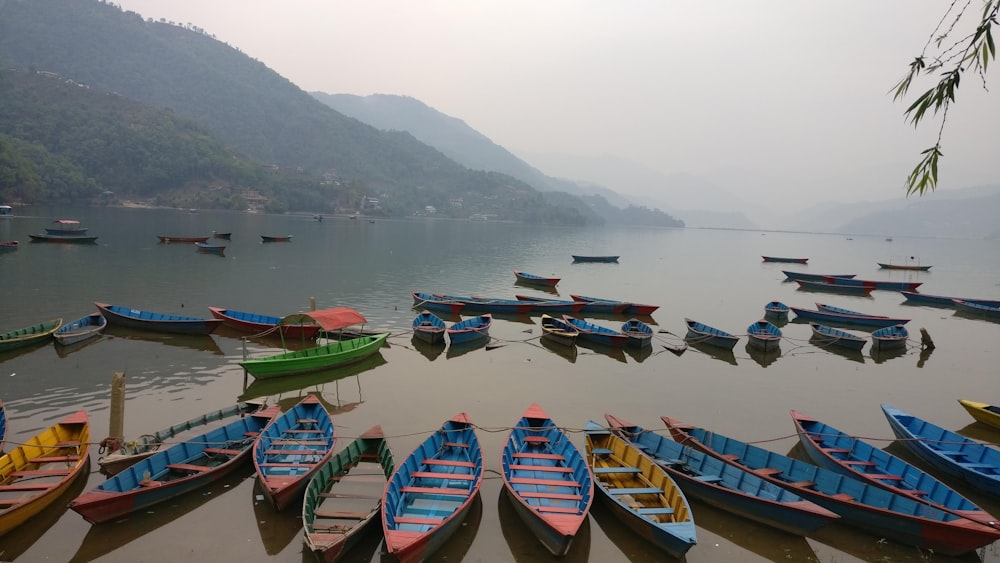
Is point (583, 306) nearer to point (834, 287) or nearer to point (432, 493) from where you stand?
point (432, 493)

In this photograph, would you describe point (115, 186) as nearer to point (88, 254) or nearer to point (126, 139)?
point (126, 139)

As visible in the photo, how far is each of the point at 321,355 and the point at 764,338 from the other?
929 inches

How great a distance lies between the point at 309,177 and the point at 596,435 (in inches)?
7934

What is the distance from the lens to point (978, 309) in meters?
44.0

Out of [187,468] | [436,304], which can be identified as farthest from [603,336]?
[187,468]

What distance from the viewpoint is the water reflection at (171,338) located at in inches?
992

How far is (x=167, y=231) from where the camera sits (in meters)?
84.4

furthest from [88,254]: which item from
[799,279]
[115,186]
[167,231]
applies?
[115,186]

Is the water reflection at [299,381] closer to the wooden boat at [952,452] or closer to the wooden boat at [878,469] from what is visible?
the wooden boat at [878,469]

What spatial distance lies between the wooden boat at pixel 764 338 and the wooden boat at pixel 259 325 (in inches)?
963

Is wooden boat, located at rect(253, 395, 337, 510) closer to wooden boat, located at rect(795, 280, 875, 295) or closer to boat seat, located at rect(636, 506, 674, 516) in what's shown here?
boat seat, located at rect(636, 506, 674, 516)

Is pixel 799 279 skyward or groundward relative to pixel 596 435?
skyward

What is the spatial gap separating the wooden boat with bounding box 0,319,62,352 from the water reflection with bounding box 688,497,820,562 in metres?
27.8

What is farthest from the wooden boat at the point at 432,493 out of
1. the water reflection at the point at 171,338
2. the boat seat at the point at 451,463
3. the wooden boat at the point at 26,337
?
the wooden boat at the point at 26,337
